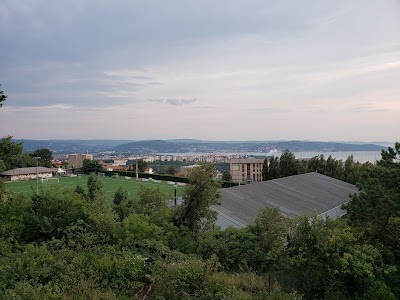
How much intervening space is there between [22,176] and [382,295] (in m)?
53.3

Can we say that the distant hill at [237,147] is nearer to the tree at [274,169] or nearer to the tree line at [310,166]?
the tree line at [310,166]

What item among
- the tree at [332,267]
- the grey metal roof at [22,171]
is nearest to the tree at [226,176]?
the grey metal roof at [22,171]

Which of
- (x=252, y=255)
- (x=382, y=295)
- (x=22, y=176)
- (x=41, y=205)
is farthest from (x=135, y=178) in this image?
(x=382, y=295)

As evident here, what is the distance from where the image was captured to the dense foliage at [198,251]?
6.76 meters

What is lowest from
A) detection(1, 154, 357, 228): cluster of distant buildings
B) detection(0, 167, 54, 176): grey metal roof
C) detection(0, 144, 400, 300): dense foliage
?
detection(0, 167, 54, 176): grey metal roof

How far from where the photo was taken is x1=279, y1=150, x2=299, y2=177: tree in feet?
125

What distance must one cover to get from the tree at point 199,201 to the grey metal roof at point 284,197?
10.7ft

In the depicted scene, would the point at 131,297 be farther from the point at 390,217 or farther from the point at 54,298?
the point at 390,217

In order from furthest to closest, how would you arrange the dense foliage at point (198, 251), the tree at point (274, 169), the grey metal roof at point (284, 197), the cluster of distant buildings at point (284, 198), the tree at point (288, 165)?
the tree at point (274, 169)
the tree at point (288, 165)
the grey metal roof at point (284, 197)
the cluster of distant buildings at point (284, 198)
the dense foliage at point (198, 251)

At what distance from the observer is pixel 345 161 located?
127 feet

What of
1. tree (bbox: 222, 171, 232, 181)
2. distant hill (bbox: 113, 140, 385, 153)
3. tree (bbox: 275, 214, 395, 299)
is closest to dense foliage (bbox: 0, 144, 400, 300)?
tree (bbox: 275, 214, 395, 299)

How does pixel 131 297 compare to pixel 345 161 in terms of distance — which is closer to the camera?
pixel 131 297

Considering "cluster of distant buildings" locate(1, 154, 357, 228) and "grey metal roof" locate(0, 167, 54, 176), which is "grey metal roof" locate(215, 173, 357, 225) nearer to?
"cluster of distant buildings" locate(1, 154, 357, 228)

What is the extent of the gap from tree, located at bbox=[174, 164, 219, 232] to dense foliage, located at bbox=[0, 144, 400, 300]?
36mm
